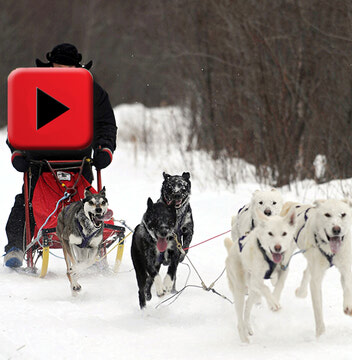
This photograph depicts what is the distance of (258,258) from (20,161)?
265 cm

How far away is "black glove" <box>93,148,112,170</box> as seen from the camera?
5508 millimetres

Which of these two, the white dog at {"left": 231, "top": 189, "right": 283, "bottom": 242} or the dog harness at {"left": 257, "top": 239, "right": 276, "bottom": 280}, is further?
the white dog at {"left": 231, "top": 189, "right": 283, "bottom": 242}

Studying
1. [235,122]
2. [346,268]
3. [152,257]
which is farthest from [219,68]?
[346,268]

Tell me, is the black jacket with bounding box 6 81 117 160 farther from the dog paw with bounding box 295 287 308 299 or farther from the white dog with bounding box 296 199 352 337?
the white dog with bounding box 296 199 352 337

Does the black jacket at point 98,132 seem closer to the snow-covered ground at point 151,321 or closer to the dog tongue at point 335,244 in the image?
the snow-covered ground at point 151,321

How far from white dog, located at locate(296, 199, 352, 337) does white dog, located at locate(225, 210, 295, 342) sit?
0.20 metres

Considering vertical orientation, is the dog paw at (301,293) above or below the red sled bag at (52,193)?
below

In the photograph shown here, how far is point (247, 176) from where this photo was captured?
429 inches

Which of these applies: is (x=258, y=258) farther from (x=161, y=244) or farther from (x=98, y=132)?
(x=98, y=132)
